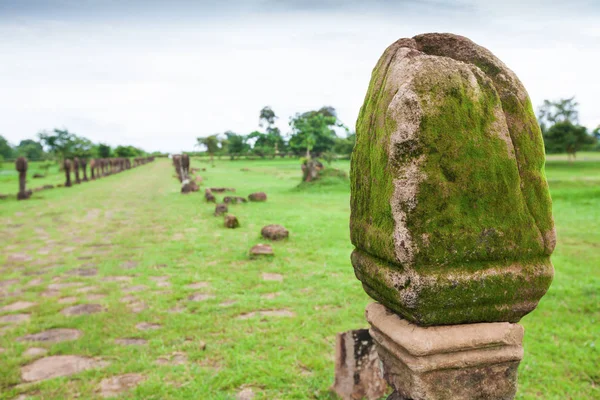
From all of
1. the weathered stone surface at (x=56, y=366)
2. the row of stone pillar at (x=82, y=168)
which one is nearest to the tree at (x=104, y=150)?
the row of stone pillar at (x=82, y=168)

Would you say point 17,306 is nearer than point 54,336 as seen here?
No

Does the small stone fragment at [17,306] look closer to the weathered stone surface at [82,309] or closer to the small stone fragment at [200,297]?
the weathered stone surface at [82,309]

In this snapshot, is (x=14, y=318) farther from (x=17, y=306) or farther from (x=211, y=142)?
(x=211, y=142)

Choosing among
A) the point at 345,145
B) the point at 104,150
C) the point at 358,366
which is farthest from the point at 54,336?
the point at 104,150

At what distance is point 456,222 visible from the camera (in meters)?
1.59

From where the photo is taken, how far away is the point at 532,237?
168cm

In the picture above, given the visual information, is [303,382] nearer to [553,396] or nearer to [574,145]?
[553,396]

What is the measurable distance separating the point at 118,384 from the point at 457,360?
2.90 m

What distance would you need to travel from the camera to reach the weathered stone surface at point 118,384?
3332mm

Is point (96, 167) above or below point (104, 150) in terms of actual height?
below

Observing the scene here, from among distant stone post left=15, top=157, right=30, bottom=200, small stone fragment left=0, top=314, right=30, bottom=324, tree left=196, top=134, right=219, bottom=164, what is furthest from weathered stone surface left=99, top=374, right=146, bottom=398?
tree left=196, top=134, right=219, bottom=164

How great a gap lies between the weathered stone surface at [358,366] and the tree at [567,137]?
2869cm

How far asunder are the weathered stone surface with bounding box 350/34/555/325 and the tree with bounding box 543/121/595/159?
29528mm

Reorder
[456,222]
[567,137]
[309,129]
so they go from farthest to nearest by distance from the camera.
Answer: [567,137], [309,129], [456,222]
